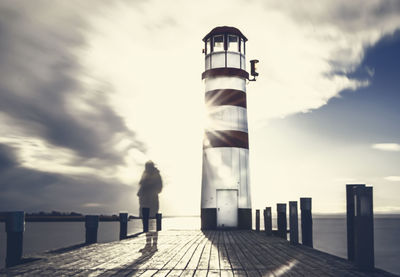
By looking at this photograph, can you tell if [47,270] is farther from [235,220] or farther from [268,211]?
[235,220]

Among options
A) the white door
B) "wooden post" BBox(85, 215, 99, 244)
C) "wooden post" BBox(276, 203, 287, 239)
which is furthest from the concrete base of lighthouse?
"wooden post" BBox(85, 215, 99, 244)

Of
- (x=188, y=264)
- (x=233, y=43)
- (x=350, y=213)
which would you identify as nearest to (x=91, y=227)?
(x=188, y=264)

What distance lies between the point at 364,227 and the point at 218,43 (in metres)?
17.2

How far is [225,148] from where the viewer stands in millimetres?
20922

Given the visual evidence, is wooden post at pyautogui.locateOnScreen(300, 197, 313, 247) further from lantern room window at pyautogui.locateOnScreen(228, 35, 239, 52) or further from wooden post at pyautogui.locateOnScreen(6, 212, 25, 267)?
lantern room window at pyautogui.locateOnScreen(228, 35, 239, 52)

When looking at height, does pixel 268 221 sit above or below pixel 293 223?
below

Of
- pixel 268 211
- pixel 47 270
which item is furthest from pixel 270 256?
pixel 268 211

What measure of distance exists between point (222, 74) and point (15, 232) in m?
14.8

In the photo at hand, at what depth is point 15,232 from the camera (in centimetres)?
880

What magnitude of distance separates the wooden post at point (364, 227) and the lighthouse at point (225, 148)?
14.2 meters

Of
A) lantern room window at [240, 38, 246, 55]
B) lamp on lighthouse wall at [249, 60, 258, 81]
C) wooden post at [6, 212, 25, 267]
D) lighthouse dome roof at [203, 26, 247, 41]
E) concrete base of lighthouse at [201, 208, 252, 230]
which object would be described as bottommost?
concrete base of lighthouse at [201, 208, 252, 230]

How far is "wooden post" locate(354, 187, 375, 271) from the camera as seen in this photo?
6.61 metres

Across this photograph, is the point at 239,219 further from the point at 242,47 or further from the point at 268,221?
the point at 242,47

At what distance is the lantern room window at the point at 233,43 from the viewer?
72.7 feet
